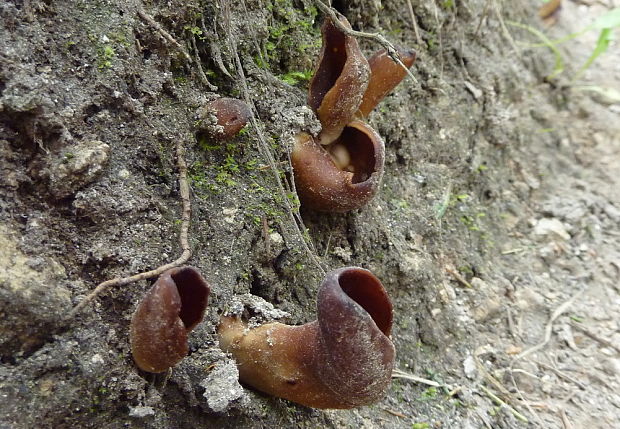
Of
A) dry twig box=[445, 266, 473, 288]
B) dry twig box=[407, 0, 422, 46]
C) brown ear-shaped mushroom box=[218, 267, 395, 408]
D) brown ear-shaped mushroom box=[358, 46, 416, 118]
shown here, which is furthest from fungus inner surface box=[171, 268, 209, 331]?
dry twig box=[407, 0, 422, 46]

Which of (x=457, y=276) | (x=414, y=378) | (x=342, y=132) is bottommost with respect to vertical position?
(x=414, y=378)

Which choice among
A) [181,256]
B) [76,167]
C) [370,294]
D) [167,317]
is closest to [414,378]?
[370,294]

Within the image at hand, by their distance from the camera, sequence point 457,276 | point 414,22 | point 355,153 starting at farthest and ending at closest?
point 414,22 → point 457,276 → point 355,153

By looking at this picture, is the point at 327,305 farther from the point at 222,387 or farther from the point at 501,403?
the point at 501,403

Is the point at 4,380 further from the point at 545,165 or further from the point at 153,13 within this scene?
the point at 545,165

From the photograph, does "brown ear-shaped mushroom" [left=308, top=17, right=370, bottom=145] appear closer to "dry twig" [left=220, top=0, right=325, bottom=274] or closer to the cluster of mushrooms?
the cluster of mushrooms

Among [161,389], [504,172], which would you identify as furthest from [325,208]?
[504,172]
